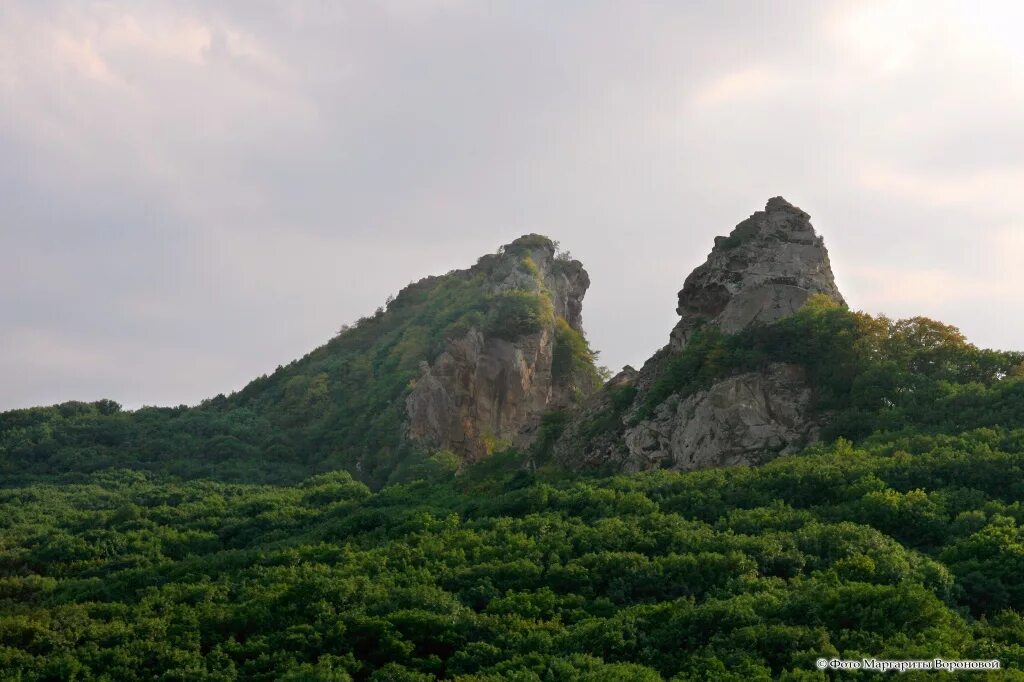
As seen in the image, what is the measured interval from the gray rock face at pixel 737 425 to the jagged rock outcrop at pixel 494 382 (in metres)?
15.2

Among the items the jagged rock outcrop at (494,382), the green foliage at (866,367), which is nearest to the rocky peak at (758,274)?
the green foliage at (866,367)

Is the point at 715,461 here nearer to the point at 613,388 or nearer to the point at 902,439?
the point at 902,439

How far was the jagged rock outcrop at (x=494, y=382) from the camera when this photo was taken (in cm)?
4719

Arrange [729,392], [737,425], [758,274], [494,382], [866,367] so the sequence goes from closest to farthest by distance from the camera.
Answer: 1. [737,425]
2. [729,392]
3. [866,367]
4. [758,274]
5. [494,382]

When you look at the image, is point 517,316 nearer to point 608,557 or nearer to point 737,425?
point 737,425

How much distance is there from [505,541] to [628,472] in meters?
8.49

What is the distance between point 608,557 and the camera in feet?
66.2

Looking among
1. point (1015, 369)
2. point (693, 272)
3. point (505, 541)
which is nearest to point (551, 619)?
point (505, 541)

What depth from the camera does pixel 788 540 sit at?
20.1 metres

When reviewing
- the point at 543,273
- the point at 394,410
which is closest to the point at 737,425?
the point at 394,410

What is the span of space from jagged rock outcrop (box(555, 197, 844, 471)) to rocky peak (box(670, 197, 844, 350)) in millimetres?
32

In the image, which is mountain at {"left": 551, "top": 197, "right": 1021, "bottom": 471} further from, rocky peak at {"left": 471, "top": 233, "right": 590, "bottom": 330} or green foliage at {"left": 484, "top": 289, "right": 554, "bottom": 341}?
rocky peak at {"left": 471, "top": 233, "right": 590, "bottom": 330}

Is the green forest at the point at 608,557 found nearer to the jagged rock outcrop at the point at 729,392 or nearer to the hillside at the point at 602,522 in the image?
the hillside at the point at 602,522

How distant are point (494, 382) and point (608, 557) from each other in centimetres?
2825
